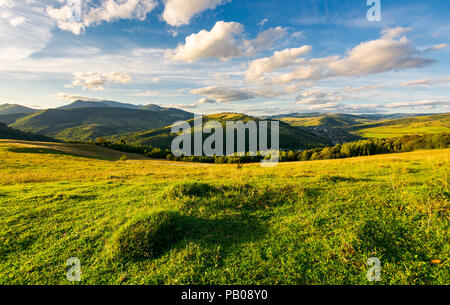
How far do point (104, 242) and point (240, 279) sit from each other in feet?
18.2

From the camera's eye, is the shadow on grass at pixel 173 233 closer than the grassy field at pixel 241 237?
No

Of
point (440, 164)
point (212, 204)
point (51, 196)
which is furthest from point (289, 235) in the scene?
point (440, 164)

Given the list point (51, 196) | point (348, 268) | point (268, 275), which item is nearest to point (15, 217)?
point (51, 196)

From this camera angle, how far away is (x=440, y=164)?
708 inches

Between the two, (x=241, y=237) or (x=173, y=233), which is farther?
(x=173, y=233)

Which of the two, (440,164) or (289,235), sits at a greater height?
(440,164)

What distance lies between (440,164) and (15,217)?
3209 centimetres

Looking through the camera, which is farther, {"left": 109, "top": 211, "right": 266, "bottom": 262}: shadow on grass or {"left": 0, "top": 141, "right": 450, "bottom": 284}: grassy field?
{"left": 109, "top": 211, "right": 266, "bottom": 262}: shadow on grass
